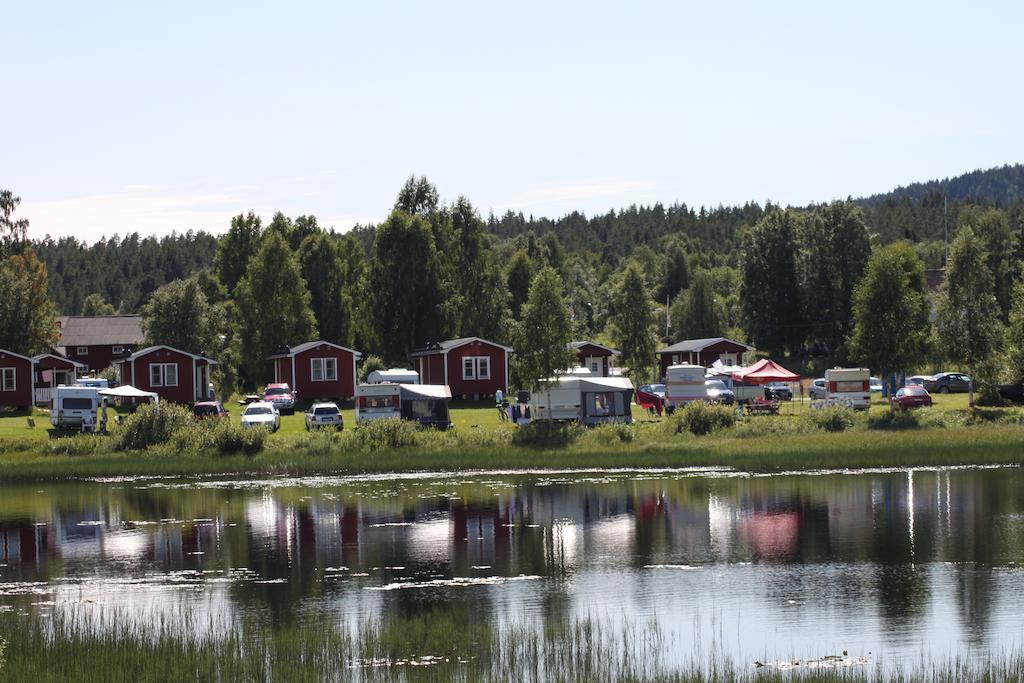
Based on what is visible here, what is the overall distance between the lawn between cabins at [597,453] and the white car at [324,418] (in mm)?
4286

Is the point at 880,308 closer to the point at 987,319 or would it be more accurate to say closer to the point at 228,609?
the point at 987,319

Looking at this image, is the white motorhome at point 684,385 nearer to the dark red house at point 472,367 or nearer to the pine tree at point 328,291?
the dark red house at point 472,367

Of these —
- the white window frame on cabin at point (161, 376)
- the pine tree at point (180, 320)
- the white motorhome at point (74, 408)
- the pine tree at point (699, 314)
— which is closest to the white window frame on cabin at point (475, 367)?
the white window frame on cabin at point (161, 376)

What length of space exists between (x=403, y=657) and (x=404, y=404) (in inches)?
1666

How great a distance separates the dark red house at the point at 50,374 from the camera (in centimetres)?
8931

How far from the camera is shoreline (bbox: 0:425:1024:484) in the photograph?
184 feet

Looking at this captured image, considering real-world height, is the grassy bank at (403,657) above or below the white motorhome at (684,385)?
below

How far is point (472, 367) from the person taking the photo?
89812 millimetres

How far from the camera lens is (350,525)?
4238 centimetres

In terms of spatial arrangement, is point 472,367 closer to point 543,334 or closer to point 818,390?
point 818,390

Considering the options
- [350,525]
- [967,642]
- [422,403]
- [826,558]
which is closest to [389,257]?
[422,403]

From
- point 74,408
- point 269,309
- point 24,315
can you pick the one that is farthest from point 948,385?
point 24,315

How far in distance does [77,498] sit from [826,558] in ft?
96.6

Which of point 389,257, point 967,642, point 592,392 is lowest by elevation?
point 967,642
